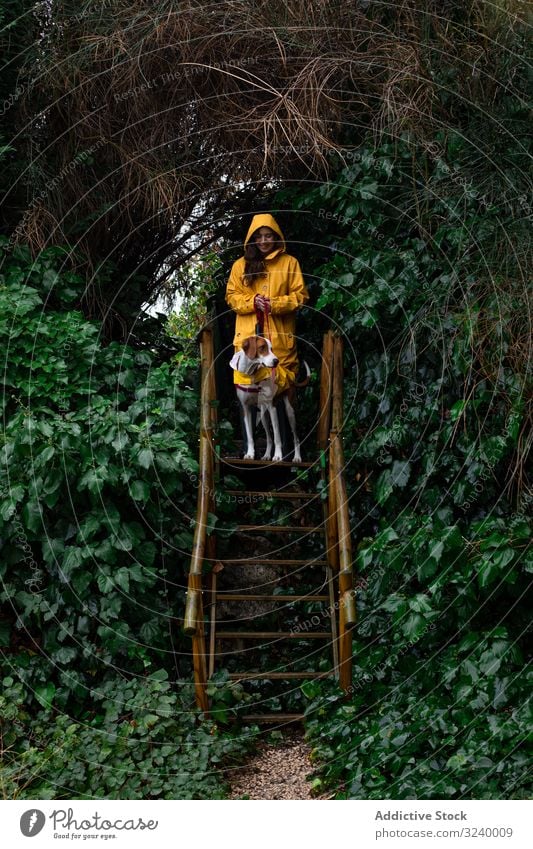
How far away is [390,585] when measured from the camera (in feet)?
21.8

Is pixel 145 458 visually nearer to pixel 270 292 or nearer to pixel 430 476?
pixel 430 476

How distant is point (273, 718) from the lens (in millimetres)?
6559

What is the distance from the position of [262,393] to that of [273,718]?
8.64ft

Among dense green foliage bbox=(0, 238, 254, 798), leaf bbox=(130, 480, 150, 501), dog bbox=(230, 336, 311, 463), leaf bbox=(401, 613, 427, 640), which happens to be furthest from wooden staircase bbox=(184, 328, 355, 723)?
leaf bbox=(401, 613, 427, 640)

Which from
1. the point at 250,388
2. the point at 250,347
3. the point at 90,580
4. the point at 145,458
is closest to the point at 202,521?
the point at 145,458

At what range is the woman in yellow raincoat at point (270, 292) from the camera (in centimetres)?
823

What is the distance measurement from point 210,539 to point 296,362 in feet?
6.00

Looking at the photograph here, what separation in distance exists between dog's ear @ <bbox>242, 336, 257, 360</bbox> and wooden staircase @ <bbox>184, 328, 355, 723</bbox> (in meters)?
0.29

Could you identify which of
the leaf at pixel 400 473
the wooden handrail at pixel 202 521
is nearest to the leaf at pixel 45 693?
the wooden handrail at pixel 202 521

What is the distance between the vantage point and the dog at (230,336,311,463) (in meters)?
8.07

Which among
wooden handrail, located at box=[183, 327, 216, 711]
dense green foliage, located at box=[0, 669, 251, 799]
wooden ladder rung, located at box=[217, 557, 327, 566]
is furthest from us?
wooden ladder rung, located at box=[217, 557, 327, 566]

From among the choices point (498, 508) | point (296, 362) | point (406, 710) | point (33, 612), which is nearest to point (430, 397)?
point (498, 508)

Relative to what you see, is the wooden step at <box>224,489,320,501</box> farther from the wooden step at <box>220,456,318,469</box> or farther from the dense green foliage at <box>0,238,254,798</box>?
the dense green foliage at <box>0,238,254,798</box>

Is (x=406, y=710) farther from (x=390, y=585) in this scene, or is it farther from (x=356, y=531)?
(x=356, y=531)
